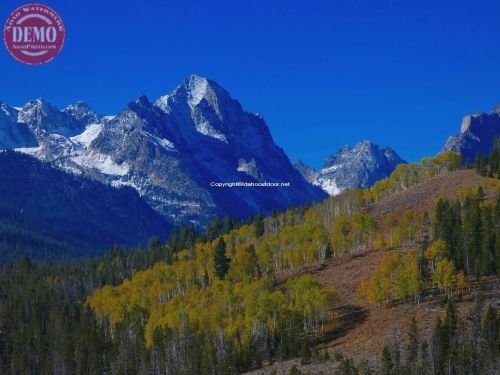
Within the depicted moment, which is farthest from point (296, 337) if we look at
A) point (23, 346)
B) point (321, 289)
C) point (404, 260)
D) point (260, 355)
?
point (23, 346)

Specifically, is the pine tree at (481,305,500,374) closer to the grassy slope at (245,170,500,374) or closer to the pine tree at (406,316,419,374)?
the pine tree at (406,316,419,374)

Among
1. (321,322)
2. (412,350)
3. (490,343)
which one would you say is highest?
(321,322)

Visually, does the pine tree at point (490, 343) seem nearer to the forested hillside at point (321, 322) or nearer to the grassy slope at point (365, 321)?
the forested hillside at point (321, 322)

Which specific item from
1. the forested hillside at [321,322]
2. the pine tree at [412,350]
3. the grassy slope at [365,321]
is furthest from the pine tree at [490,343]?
the grassy slope at [365,321]

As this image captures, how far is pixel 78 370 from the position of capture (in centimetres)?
16275

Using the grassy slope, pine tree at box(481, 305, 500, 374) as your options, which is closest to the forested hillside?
pine tree at box(481, 305, 500, 374)

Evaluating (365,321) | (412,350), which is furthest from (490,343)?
(365,321)

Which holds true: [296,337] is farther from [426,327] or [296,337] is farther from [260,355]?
[426,327]

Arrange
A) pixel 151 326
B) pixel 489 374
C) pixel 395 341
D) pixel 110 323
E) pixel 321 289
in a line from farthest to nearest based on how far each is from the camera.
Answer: pixel 110 323 → pixel 151 326 → pixel 321 289 → pixel 395 341 → pixel 489 374

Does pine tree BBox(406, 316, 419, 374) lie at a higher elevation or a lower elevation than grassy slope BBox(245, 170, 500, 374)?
lower

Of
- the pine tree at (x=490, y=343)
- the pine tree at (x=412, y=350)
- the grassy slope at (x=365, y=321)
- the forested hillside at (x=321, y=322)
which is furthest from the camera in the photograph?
the grassy slope at (x=365, y=321)

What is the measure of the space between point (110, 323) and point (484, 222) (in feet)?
346

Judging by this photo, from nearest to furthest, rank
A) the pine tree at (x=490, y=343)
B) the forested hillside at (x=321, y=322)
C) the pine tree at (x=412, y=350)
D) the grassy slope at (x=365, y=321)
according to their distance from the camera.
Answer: the pine tree at (x=490, y=343) < the pine tree at (x=412, y=350) < the forested hillside at (x=321, y=322) < the grassy slope at (x=365, y=321)

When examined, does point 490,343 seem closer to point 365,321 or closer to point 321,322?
point 365,321
